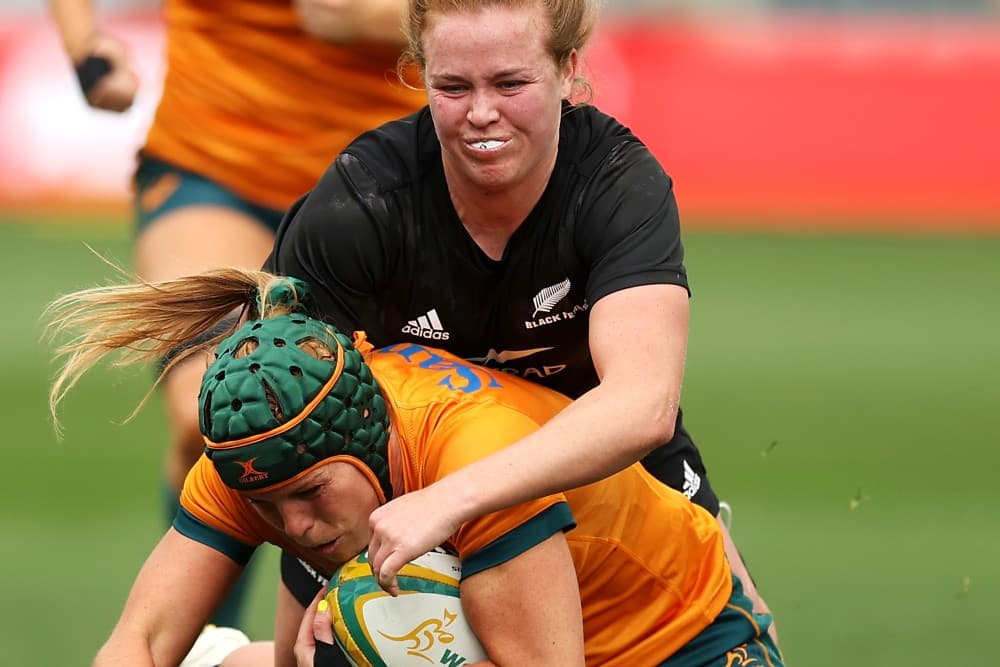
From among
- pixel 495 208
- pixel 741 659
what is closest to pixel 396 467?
pixel 495 208

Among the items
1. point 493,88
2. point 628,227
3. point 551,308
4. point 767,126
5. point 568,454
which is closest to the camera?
point 568,454

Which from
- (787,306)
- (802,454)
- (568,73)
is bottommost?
(787,306)

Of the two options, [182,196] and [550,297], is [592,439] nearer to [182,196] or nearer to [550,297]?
[550,297]

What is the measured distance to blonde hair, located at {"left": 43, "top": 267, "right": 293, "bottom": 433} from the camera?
366 cm

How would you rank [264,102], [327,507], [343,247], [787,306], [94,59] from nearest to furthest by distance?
1. [327,507]
2. [343,247]
3. [94,59]
4. [264,102]
5. [787,306]

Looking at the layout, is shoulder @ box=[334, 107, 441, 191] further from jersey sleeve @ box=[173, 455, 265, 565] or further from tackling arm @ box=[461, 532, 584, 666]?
tackling arm @ box=[461, 532, 584, 666]

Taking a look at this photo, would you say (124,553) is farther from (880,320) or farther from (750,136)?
(750,136)

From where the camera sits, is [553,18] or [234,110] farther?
[234,110]

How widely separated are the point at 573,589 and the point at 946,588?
12.3ft

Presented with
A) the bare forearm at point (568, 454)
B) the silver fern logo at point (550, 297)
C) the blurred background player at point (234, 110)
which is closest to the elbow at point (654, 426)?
the bare forearm at point (568, 454)

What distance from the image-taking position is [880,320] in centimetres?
1233

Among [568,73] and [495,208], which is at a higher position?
[568,73]

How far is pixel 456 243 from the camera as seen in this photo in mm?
3965

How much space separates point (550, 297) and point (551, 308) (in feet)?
0.12
